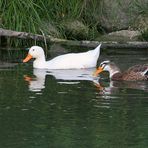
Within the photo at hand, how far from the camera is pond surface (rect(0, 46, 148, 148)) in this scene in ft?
28.8

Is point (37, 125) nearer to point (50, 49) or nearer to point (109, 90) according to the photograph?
point (109, 90)

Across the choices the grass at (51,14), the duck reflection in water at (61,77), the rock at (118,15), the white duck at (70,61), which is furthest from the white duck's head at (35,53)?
the rock at (118,15)

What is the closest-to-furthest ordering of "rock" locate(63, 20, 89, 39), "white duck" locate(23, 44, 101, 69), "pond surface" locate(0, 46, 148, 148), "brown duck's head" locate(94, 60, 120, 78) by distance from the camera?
"pond surface" locate(0, 46, 148, 148)
"brown duck's head" locate(94, 60, 120, 78)
"white duck" locate(23, 44, 101, 69)
"rock" locate(63, 20, 89, 39)

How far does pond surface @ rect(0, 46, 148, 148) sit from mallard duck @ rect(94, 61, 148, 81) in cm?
23

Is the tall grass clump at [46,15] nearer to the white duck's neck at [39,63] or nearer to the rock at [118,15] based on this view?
the rock at [118,15]

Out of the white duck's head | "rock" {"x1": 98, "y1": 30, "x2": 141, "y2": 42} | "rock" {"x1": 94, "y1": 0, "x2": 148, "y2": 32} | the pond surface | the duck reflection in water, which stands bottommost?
the pond surface

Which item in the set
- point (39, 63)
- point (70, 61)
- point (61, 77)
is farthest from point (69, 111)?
point (39, 63)

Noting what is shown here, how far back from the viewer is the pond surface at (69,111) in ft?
28.8

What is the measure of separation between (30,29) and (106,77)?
292cm

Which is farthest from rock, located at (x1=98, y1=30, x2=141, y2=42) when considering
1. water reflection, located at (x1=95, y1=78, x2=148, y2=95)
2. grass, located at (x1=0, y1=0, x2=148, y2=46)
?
water reflection, located at (x1=95, y1=78, x2=148, y2=95)

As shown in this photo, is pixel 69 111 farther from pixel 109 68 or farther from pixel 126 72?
pixel 109 68

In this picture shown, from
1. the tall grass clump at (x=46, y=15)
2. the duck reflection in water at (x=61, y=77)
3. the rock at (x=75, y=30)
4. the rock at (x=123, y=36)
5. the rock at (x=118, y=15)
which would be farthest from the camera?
the rock at (x=118, y=15)

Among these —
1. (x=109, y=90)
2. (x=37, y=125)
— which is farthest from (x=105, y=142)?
(x=109, y=90)

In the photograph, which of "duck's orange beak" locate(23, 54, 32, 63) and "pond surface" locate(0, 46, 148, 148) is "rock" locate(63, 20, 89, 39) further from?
"pond surface" locate(0, 46, 148, 148)
